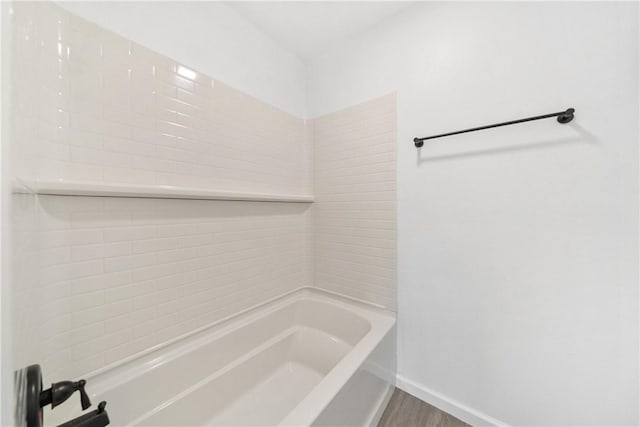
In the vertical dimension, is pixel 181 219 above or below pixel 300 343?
above

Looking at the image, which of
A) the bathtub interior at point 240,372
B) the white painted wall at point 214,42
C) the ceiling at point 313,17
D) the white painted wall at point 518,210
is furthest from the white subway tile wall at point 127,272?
the ceiling at point 313,17

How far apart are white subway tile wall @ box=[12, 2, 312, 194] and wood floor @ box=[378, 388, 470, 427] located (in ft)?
5.00

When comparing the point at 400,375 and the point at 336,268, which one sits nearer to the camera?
the point at 400,375

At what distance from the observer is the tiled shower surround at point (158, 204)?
69 centimetres

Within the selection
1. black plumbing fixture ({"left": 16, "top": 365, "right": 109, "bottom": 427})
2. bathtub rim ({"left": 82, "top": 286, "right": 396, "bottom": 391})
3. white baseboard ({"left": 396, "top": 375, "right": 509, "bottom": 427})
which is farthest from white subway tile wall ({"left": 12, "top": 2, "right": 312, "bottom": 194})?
white baseboard ({"left": 396, "top": 375, "right": 509, "bottom": 427})

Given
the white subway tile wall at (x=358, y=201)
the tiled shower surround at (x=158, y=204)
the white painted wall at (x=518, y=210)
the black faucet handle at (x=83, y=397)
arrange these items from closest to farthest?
the black faucet handle at (x=83, y=397) < the tiled shower surround at (x=158, y=204) < the white painted wall at (x=518, y=210) < the white subway tile wall at (x=358, y=201)

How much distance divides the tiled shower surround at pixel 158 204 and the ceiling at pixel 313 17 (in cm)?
52

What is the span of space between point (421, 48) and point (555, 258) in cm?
130

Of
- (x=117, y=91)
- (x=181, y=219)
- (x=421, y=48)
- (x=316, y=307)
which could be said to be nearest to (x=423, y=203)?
(x=421, y=48)

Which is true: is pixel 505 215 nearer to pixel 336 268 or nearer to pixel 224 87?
pixel 336 268

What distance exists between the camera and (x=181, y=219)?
1.12 m

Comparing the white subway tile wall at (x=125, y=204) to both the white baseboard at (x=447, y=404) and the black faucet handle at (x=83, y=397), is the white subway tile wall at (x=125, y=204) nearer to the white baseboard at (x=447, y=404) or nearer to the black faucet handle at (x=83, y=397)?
the black faucet handle at (x=83, y=397)

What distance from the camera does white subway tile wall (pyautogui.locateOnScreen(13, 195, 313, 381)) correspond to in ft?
2.48

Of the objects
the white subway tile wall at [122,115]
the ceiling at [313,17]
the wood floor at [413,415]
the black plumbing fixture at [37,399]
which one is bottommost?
the wood floor at [413,415]
